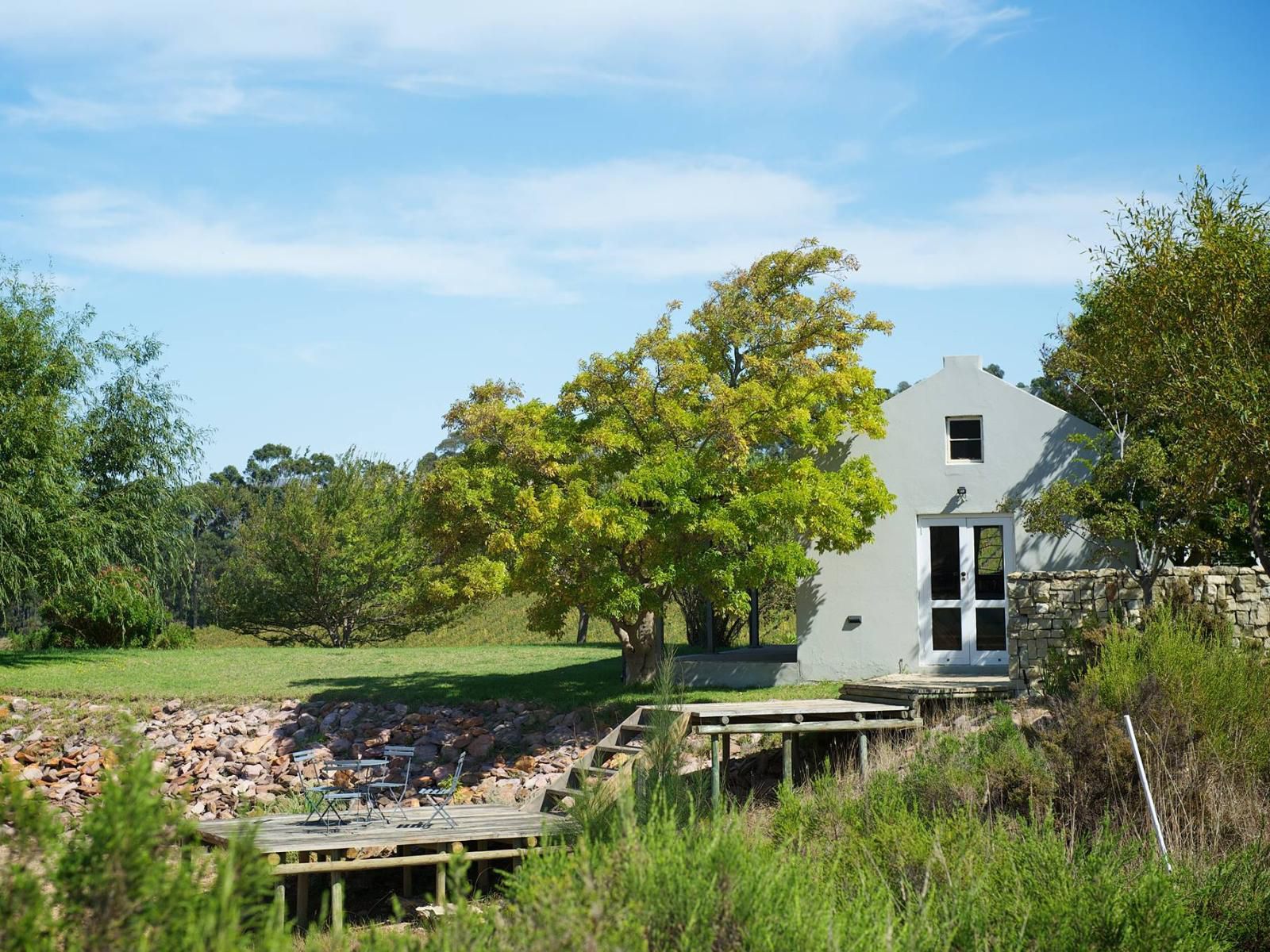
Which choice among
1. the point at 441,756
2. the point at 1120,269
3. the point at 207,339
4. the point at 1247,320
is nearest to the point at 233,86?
the point at 207,339

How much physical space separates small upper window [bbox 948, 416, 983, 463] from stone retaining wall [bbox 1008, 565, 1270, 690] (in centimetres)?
329

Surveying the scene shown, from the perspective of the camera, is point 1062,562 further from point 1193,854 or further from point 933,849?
point 933,849

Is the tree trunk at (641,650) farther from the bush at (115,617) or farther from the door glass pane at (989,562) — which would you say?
the bush at (115,617)

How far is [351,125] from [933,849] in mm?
12996

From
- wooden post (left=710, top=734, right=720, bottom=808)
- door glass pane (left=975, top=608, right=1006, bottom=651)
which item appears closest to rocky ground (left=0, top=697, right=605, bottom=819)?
wooden post (left=710, top=734, right=720, bottom=808)

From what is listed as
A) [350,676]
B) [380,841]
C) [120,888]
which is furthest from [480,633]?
[120,888]

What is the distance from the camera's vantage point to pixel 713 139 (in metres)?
15.6

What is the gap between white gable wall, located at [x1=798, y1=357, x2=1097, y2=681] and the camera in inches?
691

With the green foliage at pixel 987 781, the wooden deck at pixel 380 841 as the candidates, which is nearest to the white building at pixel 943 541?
the green foliage at pixel 987 781

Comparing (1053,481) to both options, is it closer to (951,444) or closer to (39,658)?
(951,444)

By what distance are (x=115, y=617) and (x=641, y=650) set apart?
13.7m

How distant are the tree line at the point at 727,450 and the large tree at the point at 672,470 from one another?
0.13ft

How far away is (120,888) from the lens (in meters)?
3.62

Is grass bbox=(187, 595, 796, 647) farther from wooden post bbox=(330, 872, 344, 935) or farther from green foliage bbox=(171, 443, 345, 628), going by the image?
wooden post bbox=(330, 872, 344, 935)
